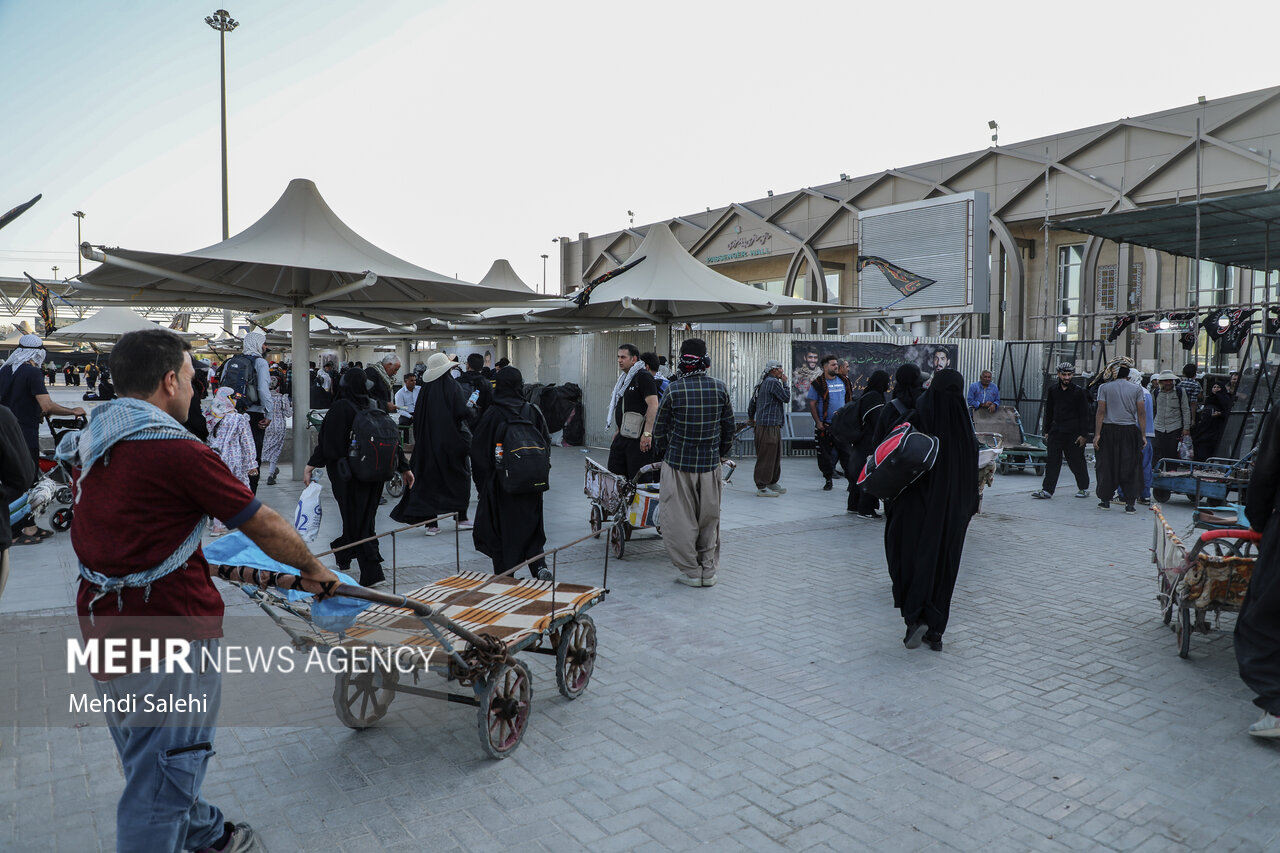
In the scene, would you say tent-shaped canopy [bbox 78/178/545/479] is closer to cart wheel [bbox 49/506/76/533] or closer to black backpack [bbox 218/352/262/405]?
black backpack [bbox 218/352/262/405]

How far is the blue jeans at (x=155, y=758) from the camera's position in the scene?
7.79ft

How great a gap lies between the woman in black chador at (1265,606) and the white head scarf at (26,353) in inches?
336

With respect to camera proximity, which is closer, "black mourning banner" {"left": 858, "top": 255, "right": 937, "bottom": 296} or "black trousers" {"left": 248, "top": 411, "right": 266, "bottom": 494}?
"black trousers" {"left": 248, "top": 411, "right": 266, "bottom": 494}

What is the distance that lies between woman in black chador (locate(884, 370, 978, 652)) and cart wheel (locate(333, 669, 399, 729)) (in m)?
3.02

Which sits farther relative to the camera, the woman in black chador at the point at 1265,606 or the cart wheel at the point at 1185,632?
the cart wheel at the point at 1185,632

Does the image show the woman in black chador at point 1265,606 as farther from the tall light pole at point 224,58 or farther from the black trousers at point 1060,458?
the tall light pole at point 224,58

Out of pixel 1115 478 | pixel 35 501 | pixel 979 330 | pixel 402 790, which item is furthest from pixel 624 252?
pixel 402 790

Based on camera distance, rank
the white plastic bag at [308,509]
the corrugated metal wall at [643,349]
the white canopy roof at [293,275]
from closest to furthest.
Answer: the white plastic bag at [308,509] < the white canopy roof at [293,275] < the corrugated metal wall at [643,349]

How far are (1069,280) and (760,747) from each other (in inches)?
999

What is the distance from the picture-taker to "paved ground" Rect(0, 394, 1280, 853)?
121 inches

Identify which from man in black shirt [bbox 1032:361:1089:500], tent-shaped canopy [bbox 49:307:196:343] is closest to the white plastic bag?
man in black shirt [bbox 1032:361:1089:500]

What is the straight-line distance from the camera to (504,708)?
355cm

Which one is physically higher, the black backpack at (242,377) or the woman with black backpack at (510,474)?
the black backpack at (242,377)

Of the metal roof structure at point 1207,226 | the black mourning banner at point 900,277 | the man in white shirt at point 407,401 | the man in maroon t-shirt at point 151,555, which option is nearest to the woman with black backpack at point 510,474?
the man in maroon t-shirt at point 151,555
